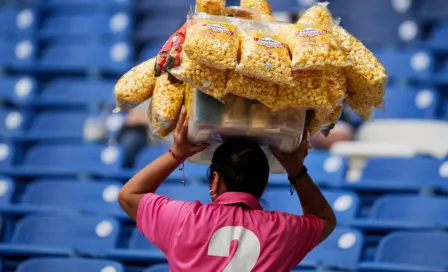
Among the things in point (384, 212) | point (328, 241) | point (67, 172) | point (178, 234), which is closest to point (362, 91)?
point (178, 234)

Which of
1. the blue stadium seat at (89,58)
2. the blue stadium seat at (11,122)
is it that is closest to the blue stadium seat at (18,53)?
the blue stadium seat at (89,58)

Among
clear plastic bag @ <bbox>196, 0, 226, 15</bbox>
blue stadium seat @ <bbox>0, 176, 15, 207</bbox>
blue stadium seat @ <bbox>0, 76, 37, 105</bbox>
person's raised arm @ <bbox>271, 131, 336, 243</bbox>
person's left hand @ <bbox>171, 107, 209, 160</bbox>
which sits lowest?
blue stadium seat @ <bbox>0, 176, 15, 207</bbox>

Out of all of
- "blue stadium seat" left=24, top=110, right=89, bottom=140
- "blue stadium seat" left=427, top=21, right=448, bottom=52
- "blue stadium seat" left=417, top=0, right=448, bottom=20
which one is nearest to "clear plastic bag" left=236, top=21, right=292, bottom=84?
"blue stadium seat" left=24, top=110, right=89, bottom=140

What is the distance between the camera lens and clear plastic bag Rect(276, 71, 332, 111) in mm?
2324

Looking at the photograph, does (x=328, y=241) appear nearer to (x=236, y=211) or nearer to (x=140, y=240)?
(x=140, y=240)

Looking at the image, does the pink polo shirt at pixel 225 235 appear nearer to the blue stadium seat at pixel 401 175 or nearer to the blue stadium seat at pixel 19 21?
the blue stadium seat at pixel 401 175

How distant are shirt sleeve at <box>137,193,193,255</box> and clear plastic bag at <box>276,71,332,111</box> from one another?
1.31 feet

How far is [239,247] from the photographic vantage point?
7.88ft

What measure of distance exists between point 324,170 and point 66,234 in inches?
55.5

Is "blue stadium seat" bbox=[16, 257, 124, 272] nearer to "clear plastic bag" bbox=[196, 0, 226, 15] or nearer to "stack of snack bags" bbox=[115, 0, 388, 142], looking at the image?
"stack of snack bags" bbox=[115, 0, 388, 142]

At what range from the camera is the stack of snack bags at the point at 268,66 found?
2.25m

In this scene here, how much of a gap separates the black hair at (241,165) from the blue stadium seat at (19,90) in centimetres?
421

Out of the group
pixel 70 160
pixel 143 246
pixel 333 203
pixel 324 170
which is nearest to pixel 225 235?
pixel 143 246

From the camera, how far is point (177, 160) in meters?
2.50
